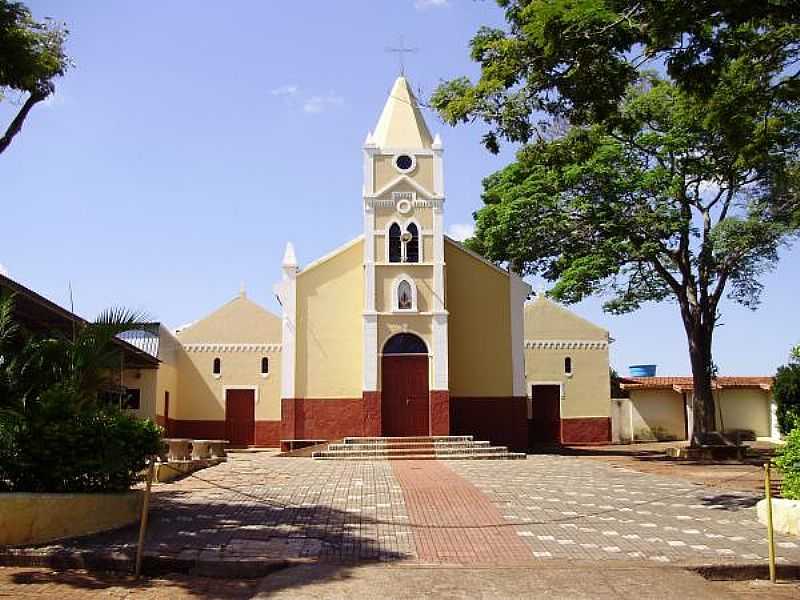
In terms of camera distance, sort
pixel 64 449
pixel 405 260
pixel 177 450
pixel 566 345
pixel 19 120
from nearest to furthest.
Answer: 1. pixel 64 449
2. pixel 19 120
3. pixel 177 450
4. pixel 405 260
5. pixel 566 345

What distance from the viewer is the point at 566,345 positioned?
31312 millimetres

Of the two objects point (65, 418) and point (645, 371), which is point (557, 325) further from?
point (65, 418)

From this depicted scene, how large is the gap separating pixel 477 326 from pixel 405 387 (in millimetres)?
3054

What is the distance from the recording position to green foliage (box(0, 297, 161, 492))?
9633 mm

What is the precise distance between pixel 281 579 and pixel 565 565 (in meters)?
2.91

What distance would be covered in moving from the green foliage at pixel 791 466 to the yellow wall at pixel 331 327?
1487cm

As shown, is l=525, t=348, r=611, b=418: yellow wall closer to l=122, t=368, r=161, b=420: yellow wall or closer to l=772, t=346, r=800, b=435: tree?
l=772, t=346, r=800, b=435: tree

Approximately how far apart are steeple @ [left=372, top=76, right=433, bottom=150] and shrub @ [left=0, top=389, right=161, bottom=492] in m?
16.5

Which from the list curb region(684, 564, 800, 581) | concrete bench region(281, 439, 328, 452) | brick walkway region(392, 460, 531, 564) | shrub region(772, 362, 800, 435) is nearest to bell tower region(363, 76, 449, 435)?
concrete bench region(281, 439, 328, 452)

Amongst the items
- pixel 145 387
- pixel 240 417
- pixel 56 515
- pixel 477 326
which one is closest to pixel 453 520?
pixel 56 515

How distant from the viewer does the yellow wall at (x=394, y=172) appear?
2497 cm

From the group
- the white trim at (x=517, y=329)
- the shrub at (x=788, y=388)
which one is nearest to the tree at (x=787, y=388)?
the shrub at (x=788, y=388)

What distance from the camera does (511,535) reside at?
10.0 m

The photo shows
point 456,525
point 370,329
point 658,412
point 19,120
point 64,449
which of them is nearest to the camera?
point 64,449
